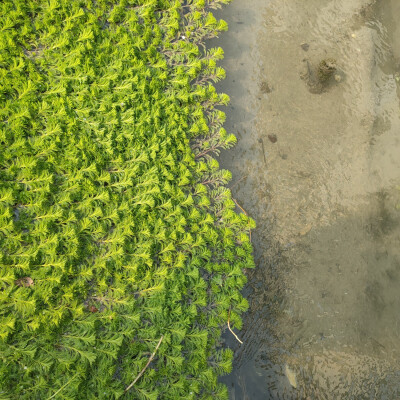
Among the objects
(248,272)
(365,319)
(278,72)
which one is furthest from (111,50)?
(365,319)

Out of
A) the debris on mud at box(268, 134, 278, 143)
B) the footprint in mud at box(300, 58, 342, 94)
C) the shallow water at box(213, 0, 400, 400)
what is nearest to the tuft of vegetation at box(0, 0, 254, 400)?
the shallow water at box(213, 0, 400, 400)

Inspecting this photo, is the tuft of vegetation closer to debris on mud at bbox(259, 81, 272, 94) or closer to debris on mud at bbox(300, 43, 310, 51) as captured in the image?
debris on mud at bbox(259, 81, 272, 94)

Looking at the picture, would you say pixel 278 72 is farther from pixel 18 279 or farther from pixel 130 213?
pixel 18 279

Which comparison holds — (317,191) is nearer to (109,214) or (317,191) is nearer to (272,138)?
(272,138)

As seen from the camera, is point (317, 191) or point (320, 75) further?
point (320, 75)

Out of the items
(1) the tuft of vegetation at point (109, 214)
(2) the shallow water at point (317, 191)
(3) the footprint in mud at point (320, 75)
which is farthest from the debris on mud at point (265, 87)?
(1) the tuft of vegetation at point (109, 214)

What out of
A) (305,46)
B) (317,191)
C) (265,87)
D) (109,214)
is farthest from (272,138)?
(109,214)
